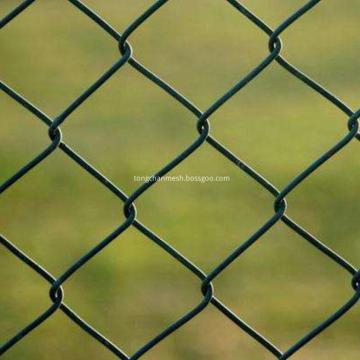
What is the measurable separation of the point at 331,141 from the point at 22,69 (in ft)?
5.89

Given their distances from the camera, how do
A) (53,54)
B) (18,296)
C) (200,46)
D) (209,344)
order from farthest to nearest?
1. (200,46)
2. (53,54)
3. (18,296)
4. (209,344)

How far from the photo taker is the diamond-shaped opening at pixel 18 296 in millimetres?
3688

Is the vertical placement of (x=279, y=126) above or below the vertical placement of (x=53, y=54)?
below

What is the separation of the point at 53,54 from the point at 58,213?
1.93 metres

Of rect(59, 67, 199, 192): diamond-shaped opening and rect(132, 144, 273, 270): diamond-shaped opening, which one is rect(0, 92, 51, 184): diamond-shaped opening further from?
rect(132, 144, 273, 270): diamond-shaped opening

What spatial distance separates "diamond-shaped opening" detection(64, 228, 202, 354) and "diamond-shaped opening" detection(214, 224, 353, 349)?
0.17 meters

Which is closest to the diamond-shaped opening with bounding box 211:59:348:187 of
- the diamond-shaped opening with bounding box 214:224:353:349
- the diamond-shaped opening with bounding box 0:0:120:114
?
the diamond-shaped opening with bounding box 214:224:353:349

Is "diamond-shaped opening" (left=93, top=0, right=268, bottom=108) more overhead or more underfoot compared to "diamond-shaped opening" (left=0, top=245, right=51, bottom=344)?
more overhead

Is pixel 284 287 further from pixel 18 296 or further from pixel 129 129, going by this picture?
pixel 129 129

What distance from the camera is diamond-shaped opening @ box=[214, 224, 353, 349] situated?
3.75 meters

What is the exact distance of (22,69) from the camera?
5.99 meters

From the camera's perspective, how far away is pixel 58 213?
4562mm

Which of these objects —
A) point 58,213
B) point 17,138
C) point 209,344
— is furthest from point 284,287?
point 17,138

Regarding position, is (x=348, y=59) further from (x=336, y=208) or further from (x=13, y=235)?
(x=13, y=235)
